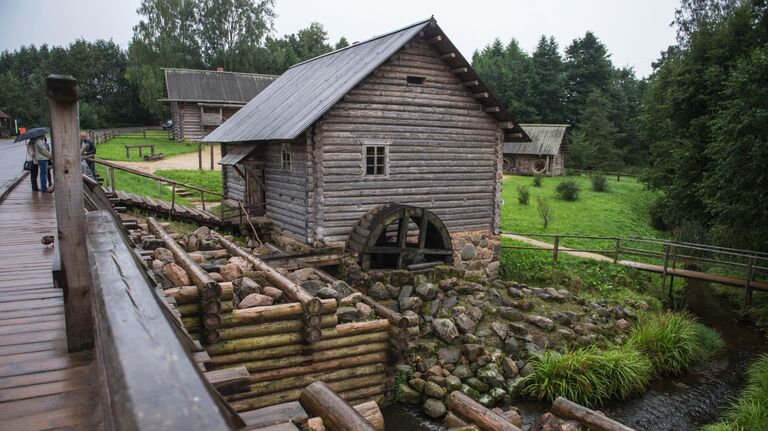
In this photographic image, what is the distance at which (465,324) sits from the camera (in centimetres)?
1102

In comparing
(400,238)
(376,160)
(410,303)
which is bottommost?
(410,303)

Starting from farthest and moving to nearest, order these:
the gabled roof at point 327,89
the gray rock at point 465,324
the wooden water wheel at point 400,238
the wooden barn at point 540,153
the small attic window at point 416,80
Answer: the wooden barn at point 540,153
the small attic window at point 416,80
the wooden water wheel at point 400,238
the gabled roof at point 327,89
the gray rock at point 465,324

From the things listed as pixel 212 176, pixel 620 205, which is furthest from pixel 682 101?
pixel 212 176

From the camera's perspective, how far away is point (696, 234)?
61.1ft

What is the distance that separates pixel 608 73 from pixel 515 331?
158 feet

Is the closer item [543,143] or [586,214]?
[586,214]

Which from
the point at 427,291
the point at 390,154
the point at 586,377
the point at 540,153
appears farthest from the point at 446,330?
the point at 540,153

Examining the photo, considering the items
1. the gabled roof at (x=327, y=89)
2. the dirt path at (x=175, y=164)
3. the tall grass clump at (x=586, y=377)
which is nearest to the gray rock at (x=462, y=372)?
Answer: the tall grass clump at (x=586, y=377)

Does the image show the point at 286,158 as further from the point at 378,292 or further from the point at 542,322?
the point at 542,322

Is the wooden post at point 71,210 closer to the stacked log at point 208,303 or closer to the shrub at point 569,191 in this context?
the stacked log at point 208,303

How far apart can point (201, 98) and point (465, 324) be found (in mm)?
29780

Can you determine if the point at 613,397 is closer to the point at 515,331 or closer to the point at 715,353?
the point at 515,331

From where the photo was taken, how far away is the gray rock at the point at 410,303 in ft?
37.1

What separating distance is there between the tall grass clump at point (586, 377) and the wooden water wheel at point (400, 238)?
14.8 feet
